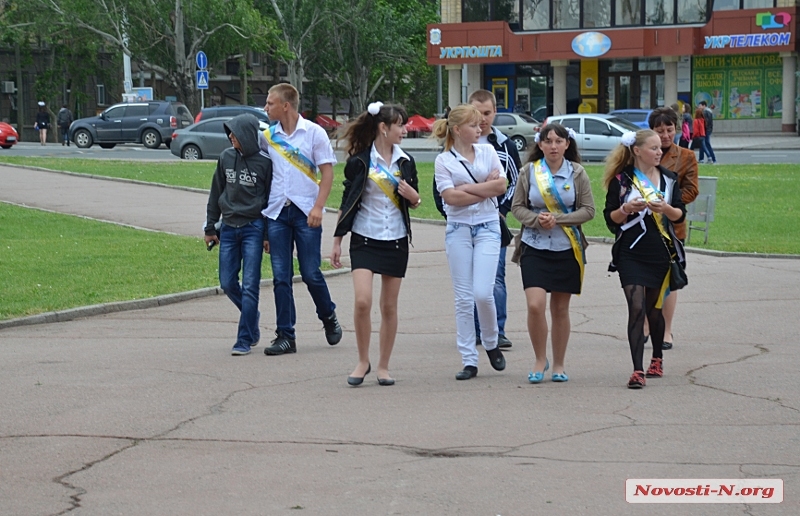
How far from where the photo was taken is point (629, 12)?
179 ft

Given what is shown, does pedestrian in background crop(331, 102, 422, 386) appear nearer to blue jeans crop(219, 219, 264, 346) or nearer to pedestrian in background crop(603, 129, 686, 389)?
pedestrian in background crop(603, 129, 686, 389)

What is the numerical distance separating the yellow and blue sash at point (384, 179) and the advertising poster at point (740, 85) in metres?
46.7

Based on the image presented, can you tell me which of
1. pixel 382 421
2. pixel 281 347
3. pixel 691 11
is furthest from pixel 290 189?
pixel 691 11

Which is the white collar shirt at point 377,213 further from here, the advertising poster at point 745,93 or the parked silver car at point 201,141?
the advertising poster at point 745,93

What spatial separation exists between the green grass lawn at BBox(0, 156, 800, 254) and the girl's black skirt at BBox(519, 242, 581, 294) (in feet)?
27.8

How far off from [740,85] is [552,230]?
4720cm

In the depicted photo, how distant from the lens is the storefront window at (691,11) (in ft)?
173

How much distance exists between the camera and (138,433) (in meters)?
6.73

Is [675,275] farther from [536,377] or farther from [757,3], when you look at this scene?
[757,3]

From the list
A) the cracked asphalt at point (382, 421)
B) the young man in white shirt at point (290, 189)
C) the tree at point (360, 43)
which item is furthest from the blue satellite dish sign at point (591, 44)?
the young man in white shirt at point (290, 189)

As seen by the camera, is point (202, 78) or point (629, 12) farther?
point (629, 12)

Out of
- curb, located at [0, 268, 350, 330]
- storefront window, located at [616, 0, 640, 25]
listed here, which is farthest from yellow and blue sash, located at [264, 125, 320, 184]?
storefront window, located at [616, 0, 640, 25]

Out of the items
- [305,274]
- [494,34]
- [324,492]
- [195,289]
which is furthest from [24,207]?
[494,34]

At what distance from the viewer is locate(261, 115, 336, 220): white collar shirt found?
9.10 meters
